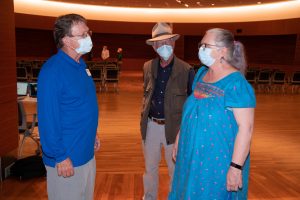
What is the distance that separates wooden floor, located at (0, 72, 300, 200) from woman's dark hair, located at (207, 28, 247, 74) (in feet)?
6.52

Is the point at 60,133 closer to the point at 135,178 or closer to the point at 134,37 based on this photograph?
the point at 135,178

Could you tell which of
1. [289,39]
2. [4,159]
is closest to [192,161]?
[4,159]

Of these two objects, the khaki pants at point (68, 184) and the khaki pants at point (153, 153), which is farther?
the khaki pants at point (153, 153)

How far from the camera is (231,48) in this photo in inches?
75.6

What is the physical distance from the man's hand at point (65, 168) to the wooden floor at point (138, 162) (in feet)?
5.48

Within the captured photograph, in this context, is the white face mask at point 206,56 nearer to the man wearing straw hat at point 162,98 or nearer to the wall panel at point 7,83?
the man wearing straw hat at point 162,98

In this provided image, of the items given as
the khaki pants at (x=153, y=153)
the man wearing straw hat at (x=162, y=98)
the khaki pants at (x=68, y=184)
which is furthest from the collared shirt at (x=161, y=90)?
the khaki pants at (x=68, y=184)

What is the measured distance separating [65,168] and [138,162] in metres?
2.78

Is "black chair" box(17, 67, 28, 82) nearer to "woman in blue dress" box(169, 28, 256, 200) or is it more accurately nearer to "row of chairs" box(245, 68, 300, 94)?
"row of chairs" box(245, 68, 300, 94)

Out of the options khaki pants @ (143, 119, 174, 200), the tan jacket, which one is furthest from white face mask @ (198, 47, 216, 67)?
khaki pants @ (143, 119, 174, 200)

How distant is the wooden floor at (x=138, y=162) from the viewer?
3.62 meters

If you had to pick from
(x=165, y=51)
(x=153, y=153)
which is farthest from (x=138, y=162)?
(x=165, y=51)

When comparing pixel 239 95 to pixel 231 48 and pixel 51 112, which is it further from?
pixel 51 112

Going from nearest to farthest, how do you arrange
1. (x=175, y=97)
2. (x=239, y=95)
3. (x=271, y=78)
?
(x=239, y=95) → (x=175, y=97) → (x=271, y=78)
